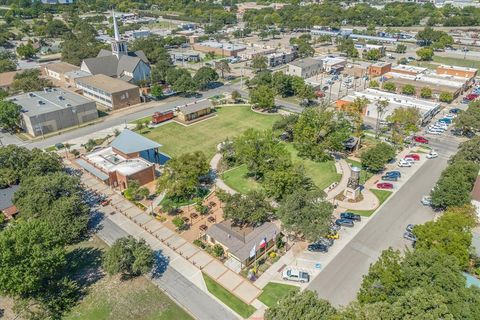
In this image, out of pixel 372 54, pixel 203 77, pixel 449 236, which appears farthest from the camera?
pixel 372 54

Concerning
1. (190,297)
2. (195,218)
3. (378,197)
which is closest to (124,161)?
(195,218)

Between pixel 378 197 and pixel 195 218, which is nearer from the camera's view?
pixel 195 218

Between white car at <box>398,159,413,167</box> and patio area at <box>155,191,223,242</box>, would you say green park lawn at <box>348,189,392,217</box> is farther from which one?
patio area at <box>155,191,223,242</box>

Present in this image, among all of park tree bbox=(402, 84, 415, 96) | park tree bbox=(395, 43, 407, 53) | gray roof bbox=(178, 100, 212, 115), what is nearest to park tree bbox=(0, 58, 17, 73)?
gray roof bbox=(178, 100, 212, 115)

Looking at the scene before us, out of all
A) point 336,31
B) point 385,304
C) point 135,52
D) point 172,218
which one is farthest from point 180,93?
point 336,31

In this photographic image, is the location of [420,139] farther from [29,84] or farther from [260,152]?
[29,84]

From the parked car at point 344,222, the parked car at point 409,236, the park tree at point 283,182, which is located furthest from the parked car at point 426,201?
the park tree at point 283,182

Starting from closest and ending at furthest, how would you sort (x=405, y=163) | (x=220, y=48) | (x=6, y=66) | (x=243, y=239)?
(x=243, y=239) → (x=405, y=163) → (x=6, y=66) → (x=220, y=48)

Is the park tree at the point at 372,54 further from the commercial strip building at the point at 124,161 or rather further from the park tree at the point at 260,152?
the commercial strip building at the point at 124,161
